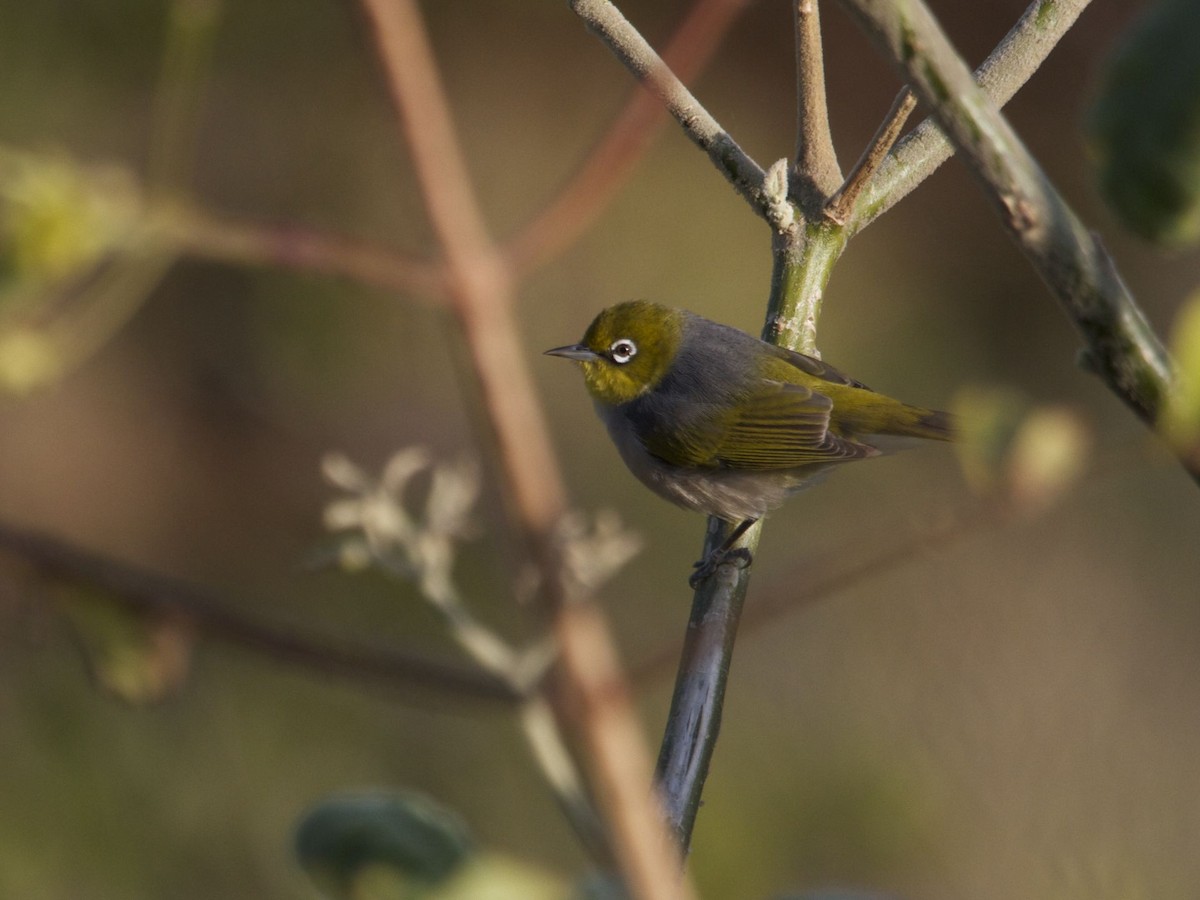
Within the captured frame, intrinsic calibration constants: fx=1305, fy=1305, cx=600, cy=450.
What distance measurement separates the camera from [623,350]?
11.4 ft

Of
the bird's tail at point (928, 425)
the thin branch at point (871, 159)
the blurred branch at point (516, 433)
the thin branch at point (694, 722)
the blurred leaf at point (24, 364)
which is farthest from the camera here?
the bird's tail at point (928, 425)

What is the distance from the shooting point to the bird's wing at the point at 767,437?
331cm

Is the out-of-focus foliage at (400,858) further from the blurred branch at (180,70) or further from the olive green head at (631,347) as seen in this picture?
the olive green head at (631,347)

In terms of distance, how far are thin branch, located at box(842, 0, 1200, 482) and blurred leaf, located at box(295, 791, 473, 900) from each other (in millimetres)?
606

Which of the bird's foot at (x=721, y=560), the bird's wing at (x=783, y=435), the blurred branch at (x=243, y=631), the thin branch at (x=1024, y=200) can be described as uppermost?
the bird's wing at (x=783, y=435)

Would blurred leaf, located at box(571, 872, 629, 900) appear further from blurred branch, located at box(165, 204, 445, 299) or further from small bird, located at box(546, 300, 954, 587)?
small bird, located at box(546, 300, 954, 587)

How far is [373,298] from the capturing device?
22.2 ft

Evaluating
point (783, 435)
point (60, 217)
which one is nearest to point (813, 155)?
point (783, 435)

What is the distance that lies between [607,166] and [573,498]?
18.6ft

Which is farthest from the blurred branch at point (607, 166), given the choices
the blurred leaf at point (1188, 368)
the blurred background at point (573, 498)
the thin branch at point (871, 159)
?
the blurred background at point (573, 498)

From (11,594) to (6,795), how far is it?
219 inches

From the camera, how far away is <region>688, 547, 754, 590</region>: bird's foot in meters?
2.28

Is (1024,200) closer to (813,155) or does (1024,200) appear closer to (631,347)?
(813,155)

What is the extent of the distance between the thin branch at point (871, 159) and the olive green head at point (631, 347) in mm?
1168
